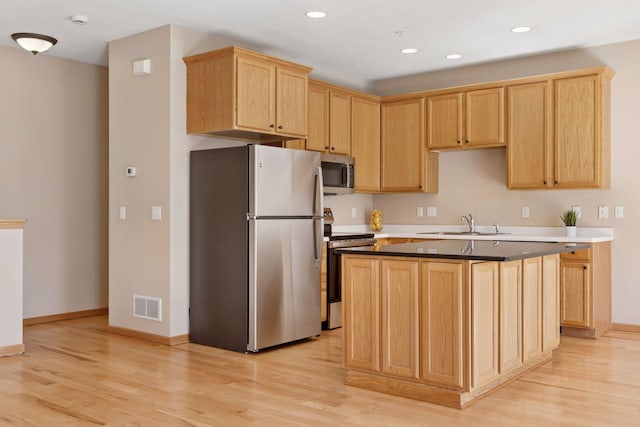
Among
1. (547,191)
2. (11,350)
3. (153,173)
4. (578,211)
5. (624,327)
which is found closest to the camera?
(11,350)

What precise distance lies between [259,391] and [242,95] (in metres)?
2.33

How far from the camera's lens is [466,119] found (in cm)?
609

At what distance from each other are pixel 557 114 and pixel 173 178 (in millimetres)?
3523

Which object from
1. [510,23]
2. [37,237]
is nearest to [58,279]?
Result: [37,237]

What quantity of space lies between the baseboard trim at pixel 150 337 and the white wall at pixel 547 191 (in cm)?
308

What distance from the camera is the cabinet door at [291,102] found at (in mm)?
5094

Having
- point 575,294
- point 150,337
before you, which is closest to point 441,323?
point 575,294

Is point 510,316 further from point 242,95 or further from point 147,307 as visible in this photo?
point 147,307

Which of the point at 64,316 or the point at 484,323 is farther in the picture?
the point at 64,316

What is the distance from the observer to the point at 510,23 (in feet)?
16.3

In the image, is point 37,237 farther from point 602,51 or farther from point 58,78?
point 602,51

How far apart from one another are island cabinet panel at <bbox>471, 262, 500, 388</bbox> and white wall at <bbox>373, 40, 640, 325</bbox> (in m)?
2.64

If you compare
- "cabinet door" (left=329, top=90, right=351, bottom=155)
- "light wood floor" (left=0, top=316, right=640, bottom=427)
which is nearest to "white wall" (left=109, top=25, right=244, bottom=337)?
"light wood floor" (left=0, top=316, right=640, bottom=427)

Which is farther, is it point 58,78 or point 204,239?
point 58,78
